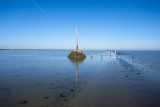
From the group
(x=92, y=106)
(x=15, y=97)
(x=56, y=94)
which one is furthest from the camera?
(x=56, y=94)

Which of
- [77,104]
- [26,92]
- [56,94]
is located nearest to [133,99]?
[77,104]

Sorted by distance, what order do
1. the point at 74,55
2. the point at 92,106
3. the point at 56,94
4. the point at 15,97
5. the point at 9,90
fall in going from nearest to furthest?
the point at 92,106, the point at 15,97, the point at 56,94, the point at 9,90, the point at 74,55

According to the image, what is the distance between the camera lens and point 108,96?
Result: 1001cm

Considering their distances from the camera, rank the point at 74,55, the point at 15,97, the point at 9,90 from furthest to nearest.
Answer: the point at 74,55 < the point at 9,90 < the point at 15,97

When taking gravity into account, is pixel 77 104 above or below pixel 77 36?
below

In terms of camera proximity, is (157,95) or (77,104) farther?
(157,95)

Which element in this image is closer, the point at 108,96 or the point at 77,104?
the point at 77,104

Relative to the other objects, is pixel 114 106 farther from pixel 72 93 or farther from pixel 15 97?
pixel 15 97

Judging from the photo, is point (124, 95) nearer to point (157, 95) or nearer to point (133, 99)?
point (133, 99)

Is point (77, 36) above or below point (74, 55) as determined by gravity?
above

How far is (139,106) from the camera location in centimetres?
836

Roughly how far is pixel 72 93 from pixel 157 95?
5.60 metres

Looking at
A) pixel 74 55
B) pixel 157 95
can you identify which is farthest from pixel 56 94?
pixel 74 55

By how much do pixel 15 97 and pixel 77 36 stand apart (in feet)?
141
